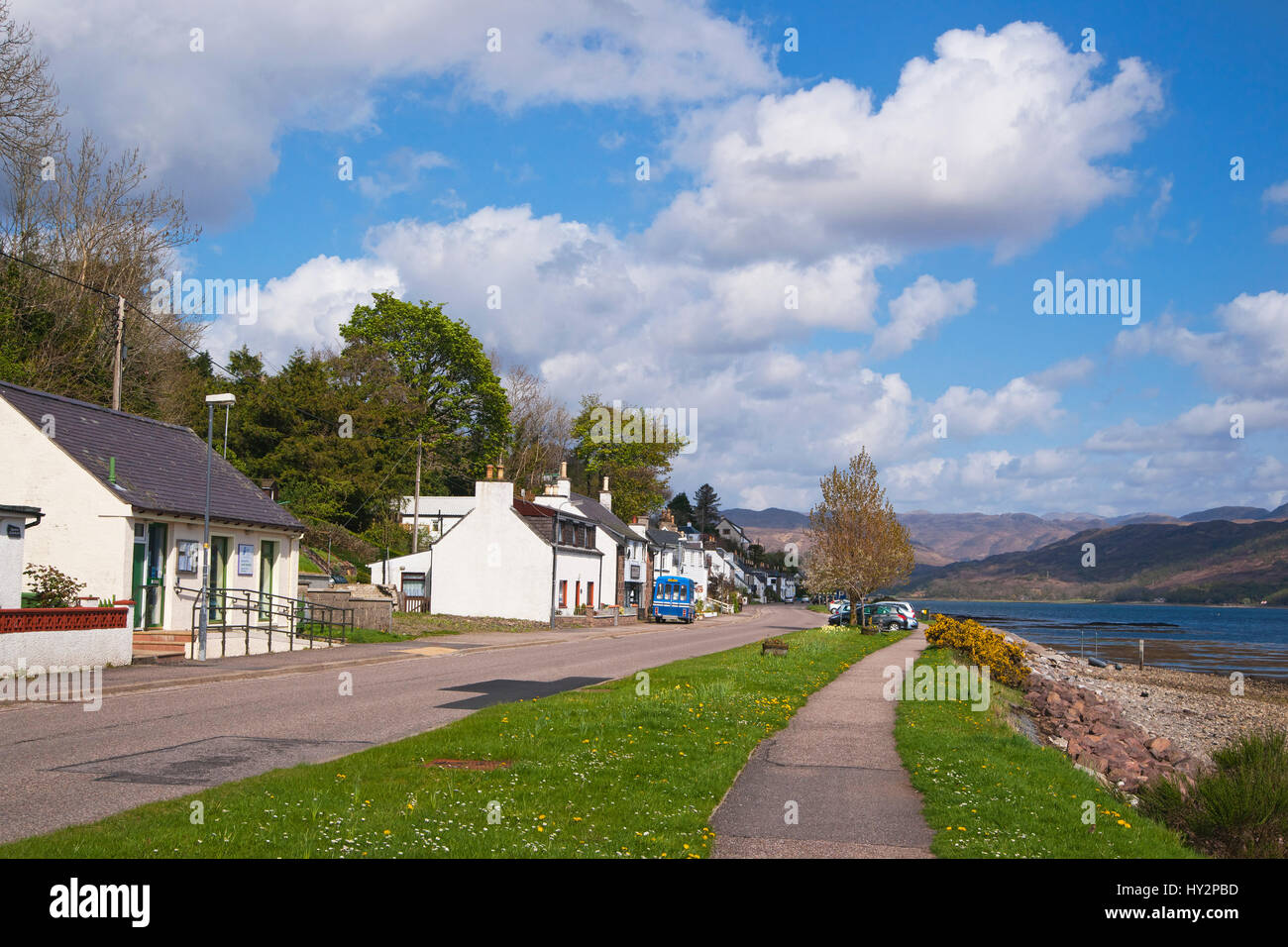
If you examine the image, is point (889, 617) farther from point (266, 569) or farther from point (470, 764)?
point (470, 764)

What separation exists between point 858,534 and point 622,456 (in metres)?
69.5

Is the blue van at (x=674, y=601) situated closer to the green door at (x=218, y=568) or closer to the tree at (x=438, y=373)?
the tree at (x=438, y=373)

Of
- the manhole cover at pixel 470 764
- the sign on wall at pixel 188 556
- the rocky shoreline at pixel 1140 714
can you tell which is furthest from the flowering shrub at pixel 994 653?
the sign on wall at pixel 188 556

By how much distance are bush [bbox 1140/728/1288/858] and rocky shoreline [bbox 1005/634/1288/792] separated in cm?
232

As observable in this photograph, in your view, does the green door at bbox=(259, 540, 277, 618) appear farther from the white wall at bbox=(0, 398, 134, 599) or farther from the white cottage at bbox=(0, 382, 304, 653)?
the white wall at bbox=(0, 398, 134, 599)

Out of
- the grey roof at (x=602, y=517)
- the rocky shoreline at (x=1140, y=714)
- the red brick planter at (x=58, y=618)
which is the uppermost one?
the grey roof at (x=602, y=517)

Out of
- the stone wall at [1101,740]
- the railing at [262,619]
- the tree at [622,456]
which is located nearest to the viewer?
the stone wall at [1101,740]

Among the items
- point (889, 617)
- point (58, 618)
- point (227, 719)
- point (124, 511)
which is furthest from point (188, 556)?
point (889, 617)

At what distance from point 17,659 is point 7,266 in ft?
86.7

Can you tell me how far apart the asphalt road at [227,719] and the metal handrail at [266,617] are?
1.81 metres

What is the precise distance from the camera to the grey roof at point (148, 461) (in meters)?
27.1

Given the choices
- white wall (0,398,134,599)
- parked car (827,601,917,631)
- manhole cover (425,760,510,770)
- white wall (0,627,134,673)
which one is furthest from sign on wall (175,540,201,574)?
parked car (827,601,917,631)

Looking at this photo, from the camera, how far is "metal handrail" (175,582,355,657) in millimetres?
28266

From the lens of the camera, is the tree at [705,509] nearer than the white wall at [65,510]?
No
